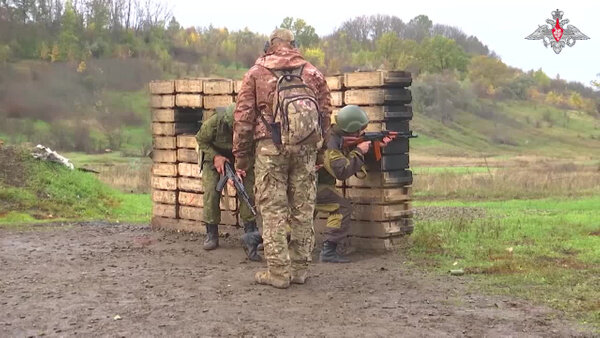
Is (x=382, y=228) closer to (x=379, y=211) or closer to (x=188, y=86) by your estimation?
(x=379, y=211)

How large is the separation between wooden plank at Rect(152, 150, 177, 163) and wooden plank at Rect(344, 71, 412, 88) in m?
2.98

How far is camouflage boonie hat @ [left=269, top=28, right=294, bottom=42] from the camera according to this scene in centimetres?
709

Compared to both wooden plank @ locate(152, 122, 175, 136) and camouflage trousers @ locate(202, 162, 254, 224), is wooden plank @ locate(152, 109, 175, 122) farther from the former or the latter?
camouflage trousers @ locate(202, 162, 254, 224)

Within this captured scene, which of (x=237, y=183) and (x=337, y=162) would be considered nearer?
(x=337, y=162)

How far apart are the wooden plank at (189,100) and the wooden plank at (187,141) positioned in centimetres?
39

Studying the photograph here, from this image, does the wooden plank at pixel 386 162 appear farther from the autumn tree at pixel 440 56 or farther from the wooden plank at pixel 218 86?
the autumn tree at pixel 440 56

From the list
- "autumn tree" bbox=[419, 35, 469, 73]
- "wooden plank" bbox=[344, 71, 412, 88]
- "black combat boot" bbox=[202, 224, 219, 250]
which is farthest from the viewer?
"autumn tree" bbox=[419, 35, 469, 73]

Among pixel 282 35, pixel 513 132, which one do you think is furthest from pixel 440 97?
pixel 282 35

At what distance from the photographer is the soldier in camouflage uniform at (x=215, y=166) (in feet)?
28.9

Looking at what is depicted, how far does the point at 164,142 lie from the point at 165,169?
36cm

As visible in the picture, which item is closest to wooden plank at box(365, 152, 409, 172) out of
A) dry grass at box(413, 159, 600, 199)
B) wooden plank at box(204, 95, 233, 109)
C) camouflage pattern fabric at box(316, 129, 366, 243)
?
camouflage pattern fabric at box(316, 129, 366, 243)

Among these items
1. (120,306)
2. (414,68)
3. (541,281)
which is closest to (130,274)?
(120,306)

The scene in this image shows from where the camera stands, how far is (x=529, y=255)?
8.42 m

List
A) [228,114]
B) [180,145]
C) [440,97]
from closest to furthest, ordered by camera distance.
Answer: [228,114] < [180,145] < [440,97]
